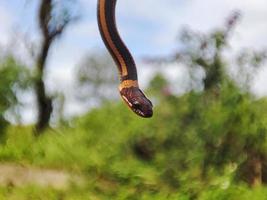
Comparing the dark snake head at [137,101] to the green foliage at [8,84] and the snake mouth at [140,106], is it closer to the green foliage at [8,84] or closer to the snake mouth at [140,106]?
the snake mouth at [140,106]

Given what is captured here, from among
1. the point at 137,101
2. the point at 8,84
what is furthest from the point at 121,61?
the point at 8,84

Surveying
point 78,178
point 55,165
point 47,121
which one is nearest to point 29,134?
point 47,121

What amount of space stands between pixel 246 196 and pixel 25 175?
3657 millimetres

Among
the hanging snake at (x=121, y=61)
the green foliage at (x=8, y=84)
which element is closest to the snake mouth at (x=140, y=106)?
the hanging snake at (x=121, y=61)

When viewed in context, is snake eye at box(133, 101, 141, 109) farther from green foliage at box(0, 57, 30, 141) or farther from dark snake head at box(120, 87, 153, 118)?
green foliage at box(0, 57, 30, 141)

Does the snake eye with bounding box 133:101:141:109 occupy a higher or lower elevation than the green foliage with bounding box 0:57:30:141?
lower

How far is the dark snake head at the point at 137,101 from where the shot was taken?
2639 millimetres

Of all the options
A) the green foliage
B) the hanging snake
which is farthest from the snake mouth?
the green foliage

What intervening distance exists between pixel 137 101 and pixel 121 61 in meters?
0.17

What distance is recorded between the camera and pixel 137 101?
2.70m

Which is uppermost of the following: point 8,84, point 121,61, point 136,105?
point 8,84

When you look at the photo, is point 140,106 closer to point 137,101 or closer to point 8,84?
point 137,101

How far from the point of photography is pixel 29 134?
13.8 meters

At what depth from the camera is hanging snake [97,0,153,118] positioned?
2637mm
